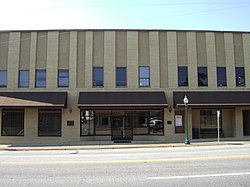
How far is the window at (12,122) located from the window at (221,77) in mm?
17647

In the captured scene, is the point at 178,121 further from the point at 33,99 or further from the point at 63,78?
the point at 33,99

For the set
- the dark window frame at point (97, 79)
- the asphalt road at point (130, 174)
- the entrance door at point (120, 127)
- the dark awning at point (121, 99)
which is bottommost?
the asphalt road at point (130, 174)

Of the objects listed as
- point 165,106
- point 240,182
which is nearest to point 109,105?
point 165,106

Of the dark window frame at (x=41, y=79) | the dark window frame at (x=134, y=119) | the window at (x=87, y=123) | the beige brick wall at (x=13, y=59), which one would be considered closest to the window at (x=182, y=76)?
the dark window frame at (x=134, y=119)

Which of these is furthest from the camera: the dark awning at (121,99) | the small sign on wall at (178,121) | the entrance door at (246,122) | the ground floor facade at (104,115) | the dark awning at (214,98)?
the entrance door at (246,122)

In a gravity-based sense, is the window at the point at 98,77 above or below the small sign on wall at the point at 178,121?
above

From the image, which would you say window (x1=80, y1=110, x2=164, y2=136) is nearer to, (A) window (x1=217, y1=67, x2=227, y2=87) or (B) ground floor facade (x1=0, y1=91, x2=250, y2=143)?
(B) ground floor facade (x1=0, y1=91, x2=250, y2=143)

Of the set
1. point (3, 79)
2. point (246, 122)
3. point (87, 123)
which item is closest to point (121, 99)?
→ point (87, 123)

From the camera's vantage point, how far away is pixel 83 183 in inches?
294

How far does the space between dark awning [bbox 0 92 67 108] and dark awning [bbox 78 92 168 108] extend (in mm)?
1674

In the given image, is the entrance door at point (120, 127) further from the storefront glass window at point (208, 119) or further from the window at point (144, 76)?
the storefront glass window at point (208, 119)

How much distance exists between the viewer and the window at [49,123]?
22016mm

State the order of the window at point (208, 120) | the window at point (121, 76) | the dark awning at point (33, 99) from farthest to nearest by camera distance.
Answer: the window at point (208, 120) < the window at point (121, 76) < the dark awning at point (33, 99)

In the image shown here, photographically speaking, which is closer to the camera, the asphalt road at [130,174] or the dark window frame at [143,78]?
the asphalt road at [130,174]
